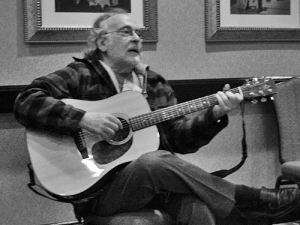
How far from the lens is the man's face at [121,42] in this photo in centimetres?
219

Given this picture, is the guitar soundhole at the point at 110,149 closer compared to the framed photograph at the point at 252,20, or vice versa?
the guitar soundhole at the point at 110,149

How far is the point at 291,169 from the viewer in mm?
2398

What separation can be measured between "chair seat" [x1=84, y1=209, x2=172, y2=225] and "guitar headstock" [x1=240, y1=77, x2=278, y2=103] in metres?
0.59

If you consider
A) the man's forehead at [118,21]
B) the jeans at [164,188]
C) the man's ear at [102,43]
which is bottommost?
the jeans at [164,188]

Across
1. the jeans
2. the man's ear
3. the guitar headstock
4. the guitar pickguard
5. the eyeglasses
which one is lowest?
the jeans

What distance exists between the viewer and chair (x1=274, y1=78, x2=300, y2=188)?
252 centimetres

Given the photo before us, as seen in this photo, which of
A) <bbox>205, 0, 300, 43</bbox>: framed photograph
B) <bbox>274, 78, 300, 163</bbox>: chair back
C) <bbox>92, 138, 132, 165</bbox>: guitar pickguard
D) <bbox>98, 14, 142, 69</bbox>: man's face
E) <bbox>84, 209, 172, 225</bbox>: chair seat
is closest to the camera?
<bbox>84, 209, 172, 225</bbox>: chair seat

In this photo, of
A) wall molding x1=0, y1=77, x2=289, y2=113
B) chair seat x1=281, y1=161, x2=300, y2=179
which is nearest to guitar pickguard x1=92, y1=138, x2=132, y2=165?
wall molding x1=0, y1=77, x2=289, y2=113

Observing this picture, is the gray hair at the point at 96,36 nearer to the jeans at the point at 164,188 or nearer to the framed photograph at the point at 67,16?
the framed photograph at the point at 67,16

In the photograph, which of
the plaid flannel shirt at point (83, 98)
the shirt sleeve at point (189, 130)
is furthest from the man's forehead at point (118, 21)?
the shirt sleeve at point (189, 130)

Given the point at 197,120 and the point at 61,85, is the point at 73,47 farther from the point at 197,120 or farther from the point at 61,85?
the point at 197,120

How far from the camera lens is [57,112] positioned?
1.93m

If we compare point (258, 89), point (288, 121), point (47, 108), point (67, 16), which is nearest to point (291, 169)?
point (288, 121)

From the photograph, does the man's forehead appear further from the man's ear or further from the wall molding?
the wall molding
